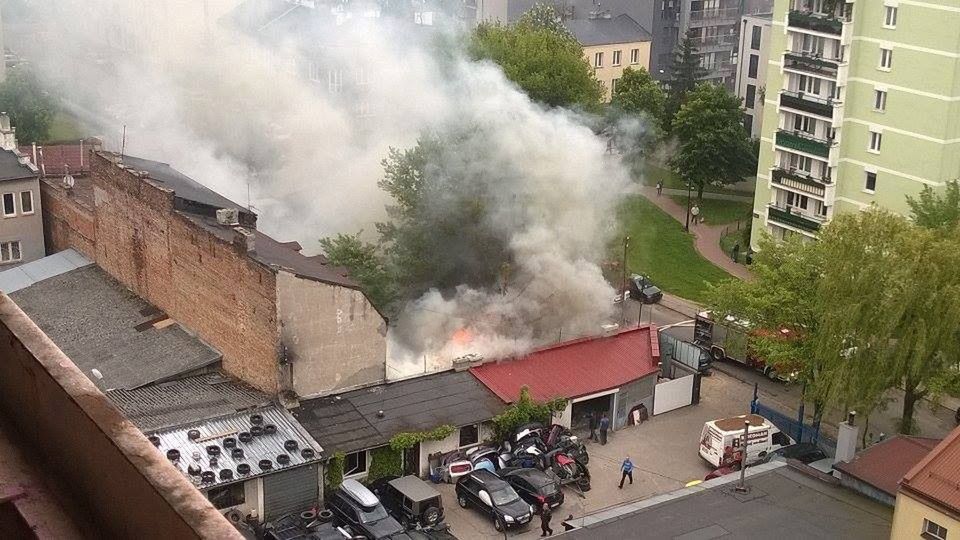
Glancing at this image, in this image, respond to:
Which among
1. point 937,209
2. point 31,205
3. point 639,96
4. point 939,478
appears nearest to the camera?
point 939,478

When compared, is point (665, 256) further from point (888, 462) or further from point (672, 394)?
point (888, 462)

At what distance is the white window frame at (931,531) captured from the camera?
57.8 ft

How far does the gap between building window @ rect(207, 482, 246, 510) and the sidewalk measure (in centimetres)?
2164

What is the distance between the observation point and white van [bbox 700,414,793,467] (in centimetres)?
2506

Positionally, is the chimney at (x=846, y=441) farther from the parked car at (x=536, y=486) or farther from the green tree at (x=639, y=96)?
the green tree at (x=639, y=96)

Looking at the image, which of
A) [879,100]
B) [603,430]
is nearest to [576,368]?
[603,430]

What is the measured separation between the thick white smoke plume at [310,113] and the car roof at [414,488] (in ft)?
30.5

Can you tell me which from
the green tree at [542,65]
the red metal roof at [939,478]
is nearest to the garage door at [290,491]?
the red metal roof at [939,478]

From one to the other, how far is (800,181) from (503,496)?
67.4 ft

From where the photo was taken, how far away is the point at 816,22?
3716 centimetres

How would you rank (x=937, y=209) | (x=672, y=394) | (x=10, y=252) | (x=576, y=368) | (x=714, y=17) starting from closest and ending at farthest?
(x=576, y=368) → (x=672, y=394) → (x=937, y=209) → (x=10, y=252) → (x=714, y=17)

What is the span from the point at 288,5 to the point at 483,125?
12.8m

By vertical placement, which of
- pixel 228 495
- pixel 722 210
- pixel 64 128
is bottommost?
pixel 228 495

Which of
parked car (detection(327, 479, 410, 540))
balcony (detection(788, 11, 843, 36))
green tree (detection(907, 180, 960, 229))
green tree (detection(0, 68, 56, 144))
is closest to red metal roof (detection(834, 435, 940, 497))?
parked car (detection(327, 479, 410, 540))
